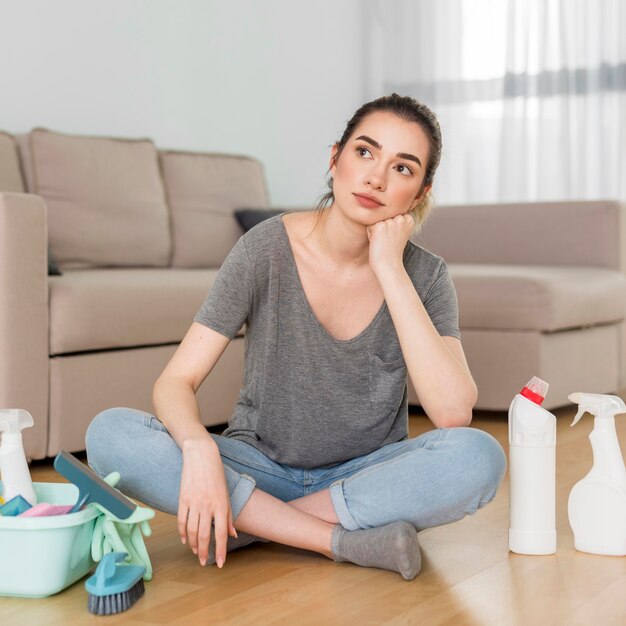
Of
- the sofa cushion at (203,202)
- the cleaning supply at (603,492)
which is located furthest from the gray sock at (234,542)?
the sofa cushion at (203,202)

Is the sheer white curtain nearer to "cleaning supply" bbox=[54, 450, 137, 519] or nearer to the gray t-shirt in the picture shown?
the gray t-shirt

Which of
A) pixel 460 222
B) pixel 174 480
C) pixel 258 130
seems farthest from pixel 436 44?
pixel 174 480

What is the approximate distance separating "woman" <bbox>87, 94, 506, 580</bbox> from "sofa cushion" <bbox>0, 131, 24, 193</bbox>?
1.50m

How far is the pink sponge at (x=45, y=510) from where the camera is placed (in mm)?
1500

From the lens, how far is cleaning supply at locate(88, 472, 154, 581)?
5.03ft

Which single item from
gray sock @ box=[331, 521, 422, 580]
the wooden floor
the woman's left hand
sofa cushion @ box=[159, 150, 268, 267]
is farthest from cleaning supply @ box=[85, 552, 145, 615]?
sofa cushion @ box=[159, 150, 268, 267]

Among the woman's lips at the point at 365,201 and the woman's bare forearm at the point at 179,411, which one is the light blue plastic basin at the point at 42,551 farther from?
the woman's lips at the point at 365,201

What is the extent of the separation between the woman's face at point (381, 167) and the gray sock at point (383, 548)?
502 millimetres

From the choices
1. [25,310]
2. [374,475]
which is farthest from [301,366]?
[25,310]

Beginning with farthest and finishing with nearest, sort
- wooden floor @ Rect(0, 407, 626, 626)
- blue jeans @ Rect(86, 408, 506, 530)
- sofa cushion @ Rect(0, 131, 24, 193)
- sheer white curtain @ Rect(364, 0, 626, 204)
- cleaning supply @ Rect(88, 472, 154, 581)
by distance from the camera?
sheer white curtain @ Rect(364, 0, 626, 204) < sofa cushion @ Rect(0, 131, 24, 193) < blue jeans @ Rect(86, 408, 506, 530) < cleaning supply @ Rect(88, 472, 154, 581) < wooden floor @ Rect(0, 407, 626, 626)

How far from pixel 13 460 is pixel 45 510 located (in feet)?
0.37

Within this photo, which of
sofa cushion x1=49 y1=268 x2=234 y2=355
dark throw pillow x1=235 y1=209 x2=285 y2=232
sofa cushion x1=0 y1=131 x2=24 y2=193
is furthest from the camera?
dark throw pillow x1=235 y1=209 x2=285 y2=232

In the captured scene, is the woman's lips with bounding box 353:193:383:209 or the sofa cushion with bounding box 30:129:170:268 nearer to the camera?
the woman's lips with bounding box 353:193:383:209

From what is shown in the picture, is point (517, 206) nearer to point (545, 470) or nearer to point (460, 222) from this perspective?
point (460, 222)
